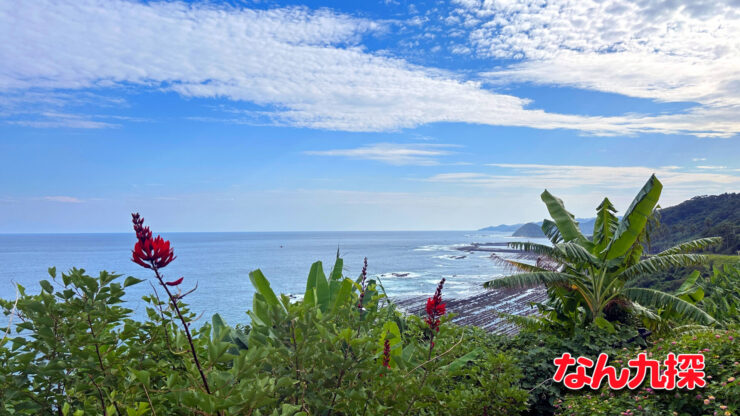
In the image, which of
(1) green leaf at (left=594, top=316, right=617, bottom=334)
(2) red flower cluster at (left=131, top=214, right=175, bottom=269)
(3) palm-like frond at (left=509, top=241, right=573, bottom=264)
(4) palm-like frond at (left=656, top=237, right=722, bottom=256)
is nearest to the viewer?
(2) red flower cluster at (left=131, top=214, right=175, bottom=269)

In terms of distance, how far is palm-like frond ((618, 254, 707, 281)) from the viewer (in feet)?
24.8

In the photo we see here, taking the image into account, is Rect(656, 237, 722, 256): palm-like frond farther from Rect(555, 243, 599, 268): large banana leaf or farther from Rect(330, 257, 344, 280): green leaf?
Rect(330, 257, 344, 280): green leaf

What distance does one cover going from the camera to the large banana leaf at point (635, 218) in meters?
7.23

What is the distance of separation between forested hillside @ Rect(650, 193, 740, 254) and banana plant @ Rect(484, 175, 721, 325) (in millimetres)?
30855

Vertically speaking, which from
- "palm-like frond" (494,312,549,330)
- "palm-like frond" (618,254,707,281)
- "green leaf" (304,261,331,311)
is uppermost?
"green leaf" (304,261,331,311)

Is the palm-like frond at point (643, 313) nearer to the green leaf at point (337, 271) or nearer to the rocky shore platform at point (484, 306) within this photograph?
the green leaf at point (337, 271)

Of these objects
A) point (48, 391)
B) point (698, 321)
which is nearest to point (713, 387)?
point (698, 321)

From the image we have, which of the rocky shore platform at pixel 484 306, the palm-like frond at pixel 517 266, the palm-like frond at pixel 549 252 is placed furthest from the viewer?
the rocky shore platform at pixel 484 306

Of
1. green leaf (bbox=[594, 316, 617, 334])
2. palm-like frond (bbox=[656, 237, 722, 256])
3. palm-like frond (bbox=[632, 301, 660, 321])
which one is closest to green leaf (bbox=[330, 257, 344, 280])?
green leaf (bbox=[594, 316, 617, 334])

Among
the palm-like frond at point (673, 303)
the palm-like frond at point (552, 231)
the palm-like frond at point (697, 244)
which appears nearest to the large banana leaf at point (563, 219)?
the palm-like frond at point (552, 231)

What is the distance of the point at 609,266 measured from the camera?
758 cm

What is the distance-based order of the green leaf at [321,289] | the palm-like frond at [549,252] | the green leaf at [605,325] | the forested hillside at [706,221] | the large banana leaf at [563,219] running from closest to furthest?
the green leaf at [321,289] → the green leaf at [605,325] → the palm-like frond at [549,252] → the large banana leaf at [563,219] → the forested hillside at [706,221]

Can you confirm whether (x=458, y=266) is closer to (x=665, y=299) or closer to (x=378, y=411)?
(x=665, y=299)

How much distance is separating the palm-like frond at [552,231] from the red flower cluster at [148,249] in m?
8.99
